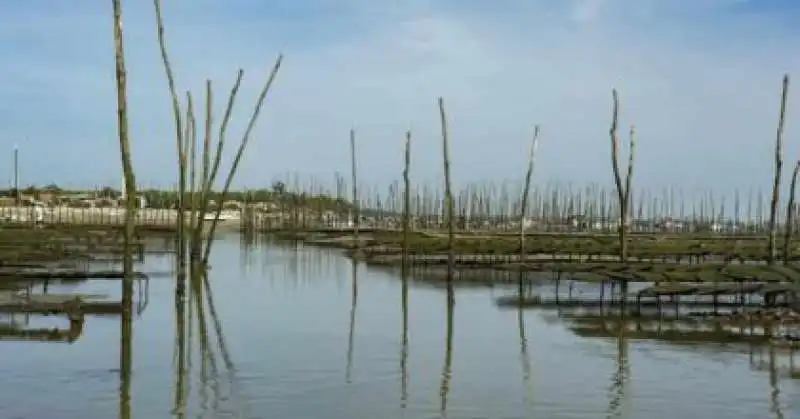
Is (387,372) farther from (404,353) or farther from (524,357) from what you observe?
(524,357)

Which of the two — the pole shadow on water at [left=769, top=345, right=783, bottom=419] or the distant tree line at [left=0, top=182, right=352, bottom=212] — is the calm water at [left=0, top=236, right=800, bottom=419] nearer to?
the pole shadow on water at [left=769, top=345, right=783, bottom=419]

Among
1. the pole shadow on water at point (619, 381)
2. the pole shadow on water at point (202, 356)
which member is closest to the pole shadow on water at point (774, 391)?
the pole shadow on water at point (619, 381)

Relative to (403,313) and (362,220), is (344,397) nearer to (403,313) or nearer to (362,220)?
(403,313)

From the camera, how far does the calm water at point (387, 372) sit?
30.2 feet

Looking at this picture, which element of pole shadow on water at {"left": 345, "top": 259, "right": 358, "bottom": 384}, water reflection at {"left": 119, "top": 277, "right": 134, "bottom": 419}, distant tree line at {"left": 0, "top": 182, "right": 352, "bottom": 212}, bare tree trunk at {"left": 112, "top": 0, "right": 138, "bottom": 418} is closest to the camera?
water reflection at {"left": 119, "top": 277, "right": 134, "bottom": 419}

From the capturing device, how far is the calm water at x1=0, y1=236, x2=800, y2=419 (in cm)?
920

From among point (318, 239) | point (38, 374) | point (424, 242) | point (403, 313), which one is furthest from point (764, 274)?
point (318, 239)

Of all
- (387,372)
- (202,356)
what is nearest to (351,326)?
(202,356)

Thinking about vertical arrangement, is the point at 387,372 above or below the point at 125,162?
below

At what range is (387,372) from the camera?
37.0ft

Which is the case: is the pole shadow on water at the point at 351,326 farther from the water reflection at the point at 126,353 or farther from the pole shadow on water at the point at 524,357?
the water reflection at the point at 126,353

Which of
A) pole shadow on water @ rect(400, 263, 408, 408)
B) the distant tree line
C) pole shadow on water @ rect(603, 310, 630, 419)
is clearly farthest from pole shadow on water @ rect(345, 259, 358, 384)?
the distant tree line

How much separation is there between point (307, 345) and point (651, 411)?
539 centimetres

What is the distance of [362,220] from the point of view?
73875 millimetres
